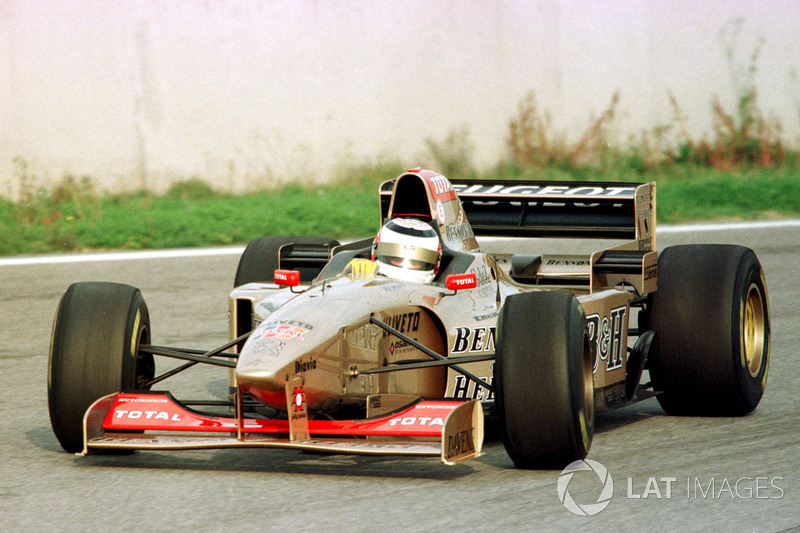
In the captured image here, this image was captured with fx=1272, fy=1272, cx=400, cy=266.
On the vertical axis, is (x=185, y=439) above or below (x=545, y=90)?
below

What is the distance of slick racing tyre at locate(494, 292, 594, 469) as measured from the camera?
5949 mm

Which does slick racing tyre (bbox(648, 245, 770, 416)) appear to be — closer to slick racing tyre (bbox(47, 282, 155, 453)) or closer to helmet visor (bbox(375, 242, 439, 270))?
helmet visor (bbox(375, 242, 439, 270))

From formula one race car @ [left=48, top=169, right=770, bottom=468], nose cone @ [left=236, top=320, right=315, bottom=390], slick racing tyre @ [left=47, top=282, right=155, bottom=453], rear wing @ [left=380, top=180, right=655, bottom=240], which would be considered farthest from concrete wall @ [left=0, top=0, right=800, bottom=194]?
nose cone @ [left=236, top=320, right=315, bottom=390]

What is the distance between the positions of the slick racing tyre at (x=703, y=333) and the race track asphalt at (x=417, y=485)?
15cm

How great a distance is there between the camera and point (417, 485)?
5.96 metres

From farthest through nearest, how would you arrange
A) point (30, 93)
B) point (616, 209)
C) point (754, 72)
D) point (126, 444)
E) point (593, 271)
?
point (754, 72)
point (30, 93)
point (616, 209)
point (593, 271)
point (126, 444)

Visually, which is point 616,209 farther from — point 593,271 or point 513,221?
point 593,271

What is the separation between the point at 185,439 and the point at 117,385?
0.59 meters

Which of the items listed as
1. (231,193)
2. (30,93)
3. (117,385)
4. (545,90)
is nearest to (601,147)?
(545,90)

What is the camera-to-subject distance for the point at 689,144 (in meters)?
24.2

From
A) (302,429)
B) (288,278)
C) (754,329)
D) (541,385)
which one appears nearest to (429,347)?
(288,278)

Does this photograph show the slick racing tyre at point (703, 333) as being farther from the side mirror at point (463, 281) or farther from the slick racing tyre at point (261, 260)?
the slick racing tyre at point (261, 260)

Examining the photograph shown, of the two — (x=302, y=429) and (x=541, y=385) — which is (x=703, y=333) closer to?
(x=541, y=385)

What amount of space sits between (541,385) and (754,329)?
278 centimetres
